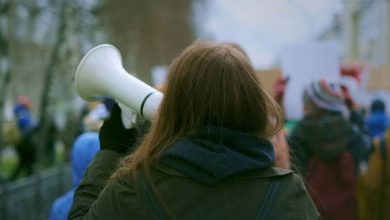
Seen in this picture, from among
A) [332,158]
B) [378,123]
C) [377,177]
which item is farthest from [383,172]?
[378,123]

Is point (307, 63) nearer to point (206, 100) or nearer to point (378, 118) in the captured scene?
point (378, 118)

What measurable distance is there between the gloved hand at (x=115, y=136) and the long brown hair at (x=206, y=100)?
303mm

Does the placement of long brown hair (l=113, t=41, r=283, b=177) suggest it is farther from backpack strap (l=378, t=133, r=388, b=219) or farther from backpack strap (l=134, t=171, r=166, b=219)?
backpack strap (l=378, t=133, r=388, b=219)

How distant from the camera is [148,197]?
146 cm

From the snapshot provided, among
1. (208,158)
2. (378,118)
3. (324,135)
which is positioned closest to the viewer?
(208,158)

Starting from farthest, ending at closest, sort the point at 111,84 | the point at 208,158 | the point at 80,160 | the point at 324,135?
the point at 324,135 < the point at 80,160 < the point at 111,84 < the point at 208,158

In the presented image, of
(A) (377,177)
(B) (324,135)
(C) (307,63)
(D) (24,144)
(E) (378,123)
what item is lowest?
(D) (24,144)

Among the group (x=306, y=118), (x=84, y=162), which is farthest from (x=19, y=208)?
(x=306, y=118)

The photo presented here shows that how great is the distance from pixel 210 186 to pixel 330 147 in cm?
220

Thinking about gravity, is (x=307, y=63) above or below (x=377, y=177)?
above

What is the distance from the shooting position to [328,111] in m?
3.53

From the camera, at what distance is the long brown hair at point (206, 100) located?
1.52m

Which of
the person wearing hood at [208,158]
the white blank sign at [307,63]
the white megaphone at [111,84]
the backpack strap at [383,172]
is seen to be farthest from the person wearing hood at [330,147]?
the person wearing hood at [208,158]

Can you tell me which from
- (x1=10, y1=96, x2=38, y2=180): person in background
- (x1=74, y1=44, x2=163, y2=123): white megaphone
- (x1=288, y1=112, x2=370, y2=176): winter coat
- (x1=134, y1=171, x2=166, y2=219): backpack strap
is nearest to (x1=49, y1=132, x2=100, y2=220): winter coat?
(x1=74, y1=44, x2=163, y2=123): white megaphone
